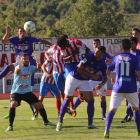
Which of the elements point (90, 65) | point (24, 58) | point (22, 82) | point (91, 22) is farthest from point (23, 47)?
point (91, 22)

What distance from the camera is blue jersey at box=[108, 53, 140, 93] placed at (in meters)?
6.98

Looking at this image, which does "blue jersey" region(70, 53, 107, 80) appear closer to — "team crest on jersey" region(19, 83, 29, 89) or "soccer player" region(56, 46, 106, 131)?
"soccer player" region(56, 46, 106, 131)

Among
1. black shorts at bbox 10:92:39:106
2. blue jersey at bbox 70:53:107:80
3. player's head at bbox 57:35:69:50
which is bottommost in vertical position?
black shorts at bbox 10:92:39:106

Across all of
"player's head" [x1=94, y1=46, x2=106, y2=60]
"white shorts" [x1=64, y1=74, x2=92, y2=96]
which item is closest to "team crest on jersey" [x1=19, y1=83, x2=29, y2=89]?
"white shorts" [x1=64, y1=74, x2=92, y2=96]

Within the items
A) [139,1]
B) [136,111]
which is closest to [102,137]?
[136,111]

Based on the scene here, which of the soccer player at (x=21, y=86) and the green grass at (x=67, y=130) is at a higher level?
the soccer player at (x=21, y=86)

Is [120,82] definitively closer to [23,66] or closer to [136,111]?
[136,111]

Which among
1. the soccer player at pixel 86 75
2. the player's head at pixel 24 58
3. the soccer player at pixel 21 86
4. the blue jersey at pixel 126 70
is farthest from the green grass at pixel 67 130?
the player's head at pixel 24 58

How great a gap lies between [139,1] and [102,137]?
511ft

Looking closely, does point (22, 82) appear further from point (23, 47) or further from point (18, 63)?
point (23, 47)

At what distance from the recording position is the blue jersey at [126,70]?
6.98m

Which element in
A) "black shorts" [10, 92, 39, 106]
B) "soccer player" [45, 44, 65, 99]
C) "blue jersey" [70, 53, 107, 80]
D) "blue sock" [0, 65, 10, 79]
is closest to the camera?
"blue jersey" [70, 53, 107, 80]

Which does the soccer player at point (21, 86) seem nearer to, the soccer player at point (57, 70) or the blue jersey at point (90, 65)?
the blue jersey at point (90, 65)

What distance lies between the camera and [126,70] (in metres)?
6.98
